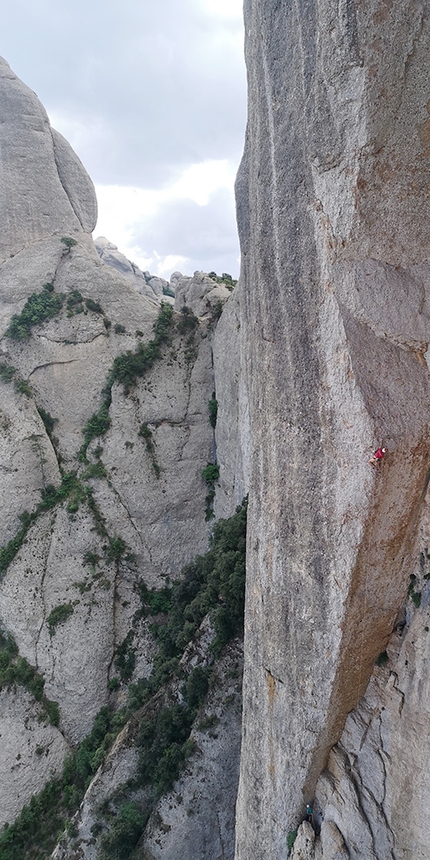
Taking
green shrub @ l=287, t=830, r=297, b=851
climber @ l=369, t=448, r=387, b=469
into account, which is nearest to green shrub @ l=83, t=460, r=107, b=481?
green shrub @ l=287, t=830, r=297, b=851

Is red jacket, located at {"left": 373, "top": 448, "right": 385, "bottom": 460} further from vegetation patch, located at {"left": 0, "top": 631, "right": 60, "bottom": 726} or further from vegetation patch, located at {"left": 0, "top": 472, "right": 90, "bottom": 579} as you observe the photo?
vegetation patch, located at {"left": 0, "top": 631, "right": 60, "bottom": 726}

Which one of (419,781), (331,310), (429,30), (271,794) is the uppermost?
(429,30)

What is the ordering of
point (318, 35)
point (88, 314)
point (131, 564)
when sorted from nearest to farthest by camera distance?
point (318, 35), point (131, 564), point (88, 314)

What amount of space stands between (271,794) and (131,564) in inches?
480

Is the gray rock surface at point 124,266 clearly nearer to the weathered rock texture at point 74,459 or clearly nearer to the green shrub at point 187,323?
the weathered rock texture at point 74,459

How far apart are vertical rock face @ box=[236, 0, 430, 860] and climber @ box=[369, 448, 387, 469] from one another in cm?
13

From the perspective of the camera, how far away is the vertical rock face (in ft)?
21.5

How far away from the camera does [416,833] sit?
22.6 feet

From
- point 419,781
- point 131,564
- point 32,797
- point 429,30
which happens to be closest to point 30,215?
point 131,564

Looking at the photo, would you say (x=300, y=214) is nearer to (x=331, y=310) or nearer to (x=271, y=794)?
(x=331, y=310)

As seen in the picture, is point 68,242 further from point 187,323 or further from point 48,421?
point 48,421

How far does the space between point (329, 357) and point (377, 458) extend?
180 cm

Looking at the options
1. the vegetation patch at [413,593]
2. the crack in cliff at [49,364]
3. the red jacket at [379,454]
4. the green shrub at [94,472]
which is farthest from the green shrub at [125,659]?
the red jacket at [379,454]

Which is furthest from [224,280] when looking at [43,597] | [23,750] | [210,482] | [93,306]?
[23,750]
